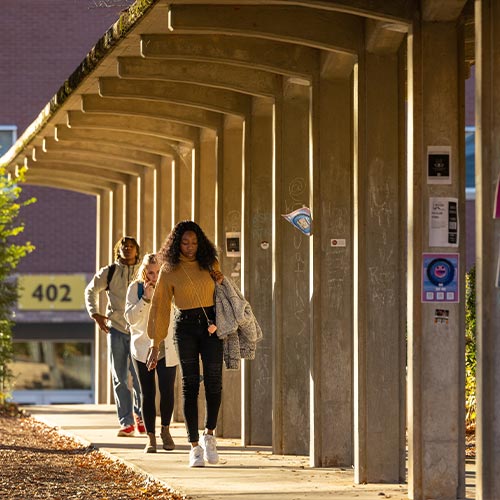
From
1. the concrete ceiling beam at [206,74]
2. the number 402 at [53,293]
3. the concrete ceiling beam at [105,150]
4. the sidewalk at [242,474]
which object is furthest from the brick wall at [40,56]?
the concrete ceiling beam at [206,74]

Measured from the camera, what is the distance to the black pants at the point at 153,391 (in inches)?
549

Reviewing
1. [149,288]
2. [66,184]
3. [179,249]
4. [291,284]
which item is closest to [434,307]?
[179,249]

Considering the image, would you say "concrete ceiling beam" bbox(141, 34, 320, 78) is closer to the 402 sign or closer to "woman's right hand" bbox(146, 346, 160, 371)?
"woman's right hand" bbox(146, 346, 160, 371)

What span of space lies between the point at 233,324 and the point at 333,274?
0.83m

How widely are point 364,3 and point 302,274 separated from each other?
407 cm

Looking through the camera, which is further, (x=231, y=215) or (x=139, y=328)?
(x=231, y=215)

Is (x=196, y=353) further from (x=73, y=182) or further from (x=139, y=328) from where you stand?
(x=73, y=182)

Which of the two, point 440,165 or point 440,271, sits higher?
point 440,165

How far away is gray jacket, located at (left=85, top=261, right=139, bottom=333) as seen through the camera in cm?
1572

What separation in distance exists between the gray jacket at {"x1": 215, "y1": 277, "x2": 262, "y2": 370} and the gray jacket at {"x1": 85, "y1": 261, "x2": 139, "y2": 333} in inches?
130

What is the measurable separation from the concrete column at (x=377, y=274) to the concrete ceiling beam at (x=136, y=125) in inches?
239

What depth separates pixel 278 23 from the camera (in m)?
11.1

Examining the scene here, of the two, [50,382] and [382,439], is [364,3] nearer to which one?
[382,439]

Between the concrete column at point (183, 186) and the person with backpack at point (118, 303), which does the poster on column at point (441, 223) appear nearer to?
the person with backpack at point (118, 303)
